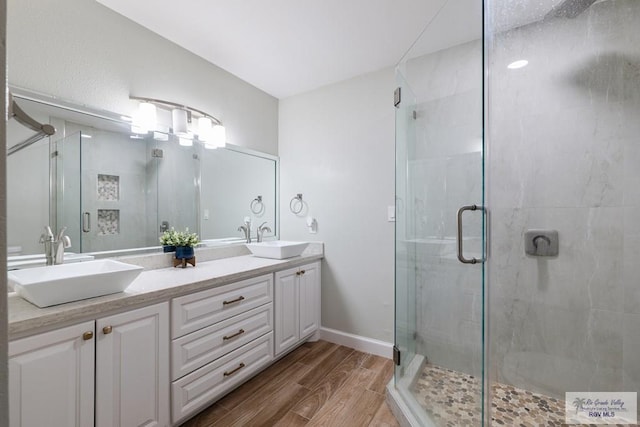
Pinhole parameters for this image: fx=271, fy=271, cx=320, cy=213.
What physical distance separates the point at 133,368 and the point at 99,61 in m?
1.73

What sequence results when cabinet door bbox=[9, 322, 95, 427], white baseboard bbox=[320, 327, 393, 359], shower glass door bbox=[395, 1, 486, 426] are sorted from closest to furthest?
cabinet door bbox=[9, 322, 95, 427], shower glass door bbox=[395, 1, 486, 426], white baseboard bbox=[320, 327, 393, 359]

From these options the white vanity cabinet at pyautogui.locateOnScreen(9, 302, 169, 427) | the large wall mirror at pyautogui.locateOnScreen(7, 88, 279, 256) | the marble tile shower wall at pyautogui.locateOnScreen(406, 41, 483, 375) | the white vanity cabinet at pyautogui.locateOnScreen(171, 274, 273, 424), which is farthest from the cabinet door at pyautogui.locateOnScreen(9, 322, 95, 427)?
the marble tile shower wall at pyautogui.locateOnScreen(406, 41, 483, 375)

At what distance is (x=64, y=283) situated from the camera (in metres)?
1.06

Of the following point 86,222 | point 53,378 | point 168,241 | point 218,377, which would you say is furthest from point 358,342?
point 86,222

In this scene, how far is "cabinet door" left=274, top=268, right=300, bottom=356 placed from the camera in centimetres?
205

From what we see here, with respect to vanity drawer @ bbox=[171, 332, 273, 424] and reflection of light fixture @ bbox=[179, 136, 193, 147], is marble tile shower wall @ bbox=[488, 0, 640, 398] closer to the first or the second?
vanity drawer @ bbox=[171, 332, 273, 424]

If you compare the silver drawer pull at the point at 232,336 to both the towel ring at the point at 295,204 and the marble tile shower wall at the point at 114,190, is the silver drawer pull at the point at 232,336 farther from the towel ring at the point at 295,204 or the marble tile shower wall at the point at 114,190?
the towel ring at the point at 295,204

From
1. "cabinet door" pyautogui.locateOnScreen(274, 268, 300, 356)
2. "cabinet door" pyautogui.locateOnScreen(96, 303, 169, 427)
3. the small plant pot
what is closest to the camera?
"cabinet door" pyautogui.locateOnScreen(96, 303, 169, 427)

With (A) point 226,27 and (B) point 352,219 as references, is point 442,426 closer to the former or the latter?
(B) point 352,219

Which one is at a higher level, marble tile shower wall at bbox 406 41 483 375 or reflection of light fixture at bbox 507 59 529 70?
reflection of light fixture at bbox 507 59 529 70

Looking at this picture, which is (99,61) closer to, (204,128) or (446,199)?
(204,128)

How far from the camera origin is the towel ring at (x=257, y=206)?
8.88ft
